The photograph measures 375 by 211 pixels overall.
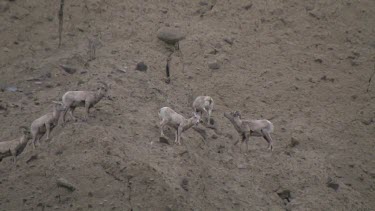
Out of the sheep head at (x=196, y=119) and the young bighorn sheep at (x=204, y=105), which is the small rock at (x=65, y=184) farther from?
the young bighorn sheep at (x=204, y=105)

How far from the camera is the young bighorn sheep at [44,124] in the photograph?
12.2 meters

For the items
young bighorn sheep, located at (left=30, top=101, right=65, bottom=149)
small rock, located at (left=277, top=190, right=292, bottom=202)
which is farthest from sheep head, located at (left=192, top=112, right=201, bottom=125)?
young bighorn sheep, located at (left=30, top=101, right=65, bottom=149)

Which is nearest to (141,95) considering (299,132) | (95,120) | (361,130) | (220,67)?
(95,120)

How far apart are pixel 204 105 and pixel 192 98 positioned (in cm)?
122

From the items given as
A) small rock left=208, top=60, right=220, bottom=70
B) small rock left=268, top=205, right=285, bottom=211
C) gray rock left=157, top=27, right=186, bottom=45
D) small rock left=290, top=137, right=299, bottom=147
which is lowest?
small rock left=268, top=205, right=285, bottom=211

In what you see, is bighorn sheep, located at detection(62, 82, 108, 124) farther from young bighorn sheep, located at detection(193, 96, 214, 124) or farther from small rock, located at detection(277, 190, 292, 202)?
small rock, located at detection(277, 190, 292, 202)

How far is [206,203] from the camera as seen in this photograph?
1188 cm

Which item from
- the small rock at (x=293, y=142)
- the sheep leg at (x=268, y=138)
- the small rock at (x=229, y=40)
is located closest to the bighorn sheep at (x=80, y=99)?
the sheep leg at (x=268, y=138)

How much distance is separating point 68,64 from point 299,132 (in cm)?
592

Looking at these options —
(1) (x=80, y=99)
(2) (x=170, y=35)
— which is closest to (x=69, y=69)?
(1) (x=80, y=99)

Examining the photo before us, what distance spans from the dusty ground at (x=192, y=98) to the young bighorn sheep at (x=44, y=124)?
22 cm

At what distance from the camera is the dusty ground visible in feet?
38.2

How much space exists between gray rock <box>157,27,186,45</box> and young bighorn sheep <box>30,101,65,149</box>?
4.98 m

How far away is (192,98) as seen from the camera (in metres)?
15.3
